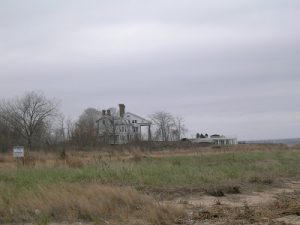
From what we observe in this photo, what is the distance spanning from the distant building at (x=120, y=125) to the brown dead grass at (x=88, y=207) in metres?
86.0

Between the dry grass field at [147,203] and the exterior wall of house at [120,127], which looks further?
the exterior wall of house at [120,127]

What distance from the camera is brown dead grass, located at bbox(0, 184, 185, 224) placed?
37.4 ft

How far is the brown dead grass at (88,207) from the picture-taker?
37.4 ft

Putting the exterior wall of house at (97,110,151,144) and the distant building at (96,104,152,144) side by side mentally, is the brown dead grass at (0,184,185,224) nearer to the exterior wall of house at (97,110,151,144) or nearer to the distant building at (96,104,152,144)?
the distant building at (96,104,152,144)

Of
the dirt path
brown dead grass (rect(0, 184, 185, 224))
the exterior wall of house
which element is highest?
the exterior wall of house

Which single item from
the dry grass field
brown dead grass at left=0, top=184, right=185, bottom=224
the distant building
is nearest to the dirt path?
the dry grass field

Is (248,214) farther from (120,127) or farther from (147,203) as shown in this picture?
(120,127)

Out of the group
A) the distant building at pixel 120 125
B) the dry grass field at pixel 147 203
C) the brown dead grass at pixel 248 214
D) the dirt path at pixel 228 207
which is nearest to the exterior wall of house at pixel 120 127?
the distant building at pixel 120 125

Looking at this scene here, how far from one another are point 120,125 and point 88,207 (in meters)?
101

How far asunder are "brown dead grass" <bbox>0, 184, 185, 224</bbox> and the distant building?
86.0m

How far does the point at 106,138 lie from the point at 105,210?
9005 centimetres

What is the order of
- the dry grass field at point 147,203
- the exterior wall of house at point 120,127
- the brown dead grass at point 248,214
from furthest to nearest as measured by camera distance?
the exterior wall of house at point 120,127 → the dry grass field at point 147,203 → the brown dead grass at point 248,214

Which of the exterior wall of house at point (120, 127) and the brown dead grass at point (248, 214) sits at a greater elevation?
the exterior wall of house at point (120, 127)

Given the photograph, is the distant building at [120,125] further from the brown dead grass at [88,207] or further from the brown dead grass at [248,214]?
the brown dead grass at [248,214]
